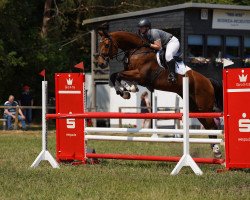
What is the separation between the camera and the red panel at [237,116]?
9.76 metres

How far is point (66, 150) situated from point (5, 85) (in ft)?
75.9

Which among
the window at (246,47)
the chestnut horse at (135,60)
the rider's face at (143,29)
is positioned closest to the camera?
the rider's face at (143,29)

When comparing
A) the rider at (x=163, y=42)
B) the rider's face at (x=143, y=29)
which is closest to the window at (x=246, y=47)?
the rider at (x=163, y=42)

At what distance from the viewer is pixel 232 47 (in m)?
31.5

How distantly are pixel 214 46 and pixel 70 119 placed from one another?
1995 cm

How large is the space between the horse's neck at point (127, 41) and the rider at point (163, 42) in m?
0.16

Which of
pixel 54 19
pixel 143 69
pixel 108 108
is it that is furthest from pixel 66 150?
pixel 54 19

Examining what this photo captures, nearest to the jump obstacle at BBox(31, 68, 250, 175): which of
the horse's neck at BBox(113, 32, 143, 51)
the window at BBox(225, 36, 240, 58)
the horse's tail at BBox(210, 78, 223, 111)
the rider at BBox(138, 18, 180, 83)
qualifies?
the horse's neck at BBox(113, 32, 143, 51)

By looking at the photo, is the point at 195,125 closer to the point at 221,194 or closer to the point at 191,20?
the point at 191,20

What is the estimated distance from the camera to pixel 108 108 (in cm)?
3394

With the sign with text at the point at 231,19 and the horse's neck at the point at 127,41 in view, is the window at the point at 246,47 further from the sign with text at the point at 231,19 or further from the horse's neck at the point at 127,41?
the horse's neck at the point at 127,41

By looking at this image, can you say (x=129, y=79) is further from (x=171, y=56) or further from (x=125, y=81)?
(x=171, y=56)

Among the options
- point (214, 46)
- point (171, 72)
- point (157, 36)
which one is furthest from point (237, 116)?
point (214, 46)

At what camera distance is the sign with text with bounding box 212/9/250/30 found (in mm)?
30609
